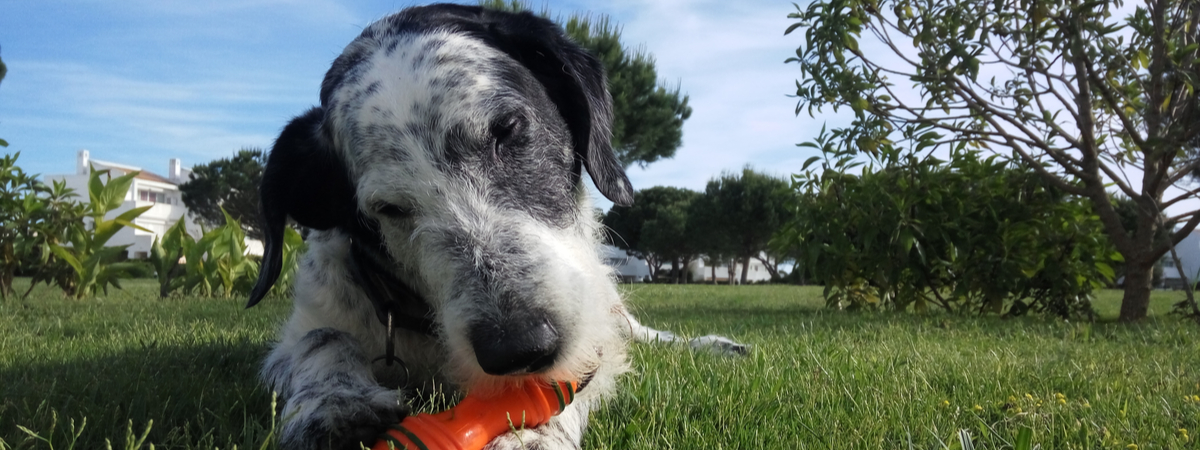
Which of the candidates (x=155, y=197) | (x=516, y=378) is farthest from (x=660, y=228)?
(x=155, y=197)

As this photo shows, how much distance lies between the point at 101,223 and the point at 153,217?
5662cm

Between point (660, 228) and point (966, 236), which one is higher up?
point (660, 228)

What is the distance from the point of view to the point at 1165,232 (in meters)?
5.80

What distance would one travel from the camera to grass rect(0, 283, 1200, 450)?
1904 millimetres

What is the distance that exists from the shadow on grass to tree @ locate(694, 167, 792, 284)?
3863cm

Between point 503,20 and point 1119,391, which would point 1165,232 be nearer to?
point 1119,391

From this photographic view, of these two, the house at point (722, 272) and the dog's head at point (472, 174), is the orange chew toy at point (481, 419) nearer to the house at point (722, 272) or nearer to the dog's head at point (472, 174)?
the dog's head at point (472, 174)

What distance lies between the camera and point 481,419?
5.69 ft

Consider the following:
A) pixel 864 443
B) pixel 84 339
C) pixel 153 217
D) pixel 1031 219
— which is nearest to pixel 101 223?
pixel 84 339

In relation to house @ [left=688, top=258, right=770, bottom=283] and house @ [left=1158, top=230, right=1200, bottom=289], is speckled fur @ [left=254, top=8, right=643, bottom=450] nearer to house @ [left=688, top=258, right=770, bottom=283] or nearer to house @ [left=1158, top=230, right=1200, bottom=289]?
house @ [left=1158, top=230, right=1200, bottom=289]

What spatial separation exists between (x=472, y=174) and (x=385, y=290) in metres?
0.60

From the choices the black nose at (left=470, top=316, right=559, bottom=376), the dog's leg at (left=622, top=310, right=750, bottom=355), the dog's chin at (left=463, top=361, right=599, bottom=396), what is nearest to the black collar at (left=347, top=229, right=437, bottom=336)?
the dog's chin at (left=463, top=361, right=599, bottom=396)

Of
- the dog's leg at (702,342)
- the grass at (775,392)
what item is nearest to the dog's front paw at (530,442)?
the grass at (775,392)

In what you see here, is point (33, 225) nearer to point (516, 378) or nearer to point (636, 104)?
point (516, 378)
